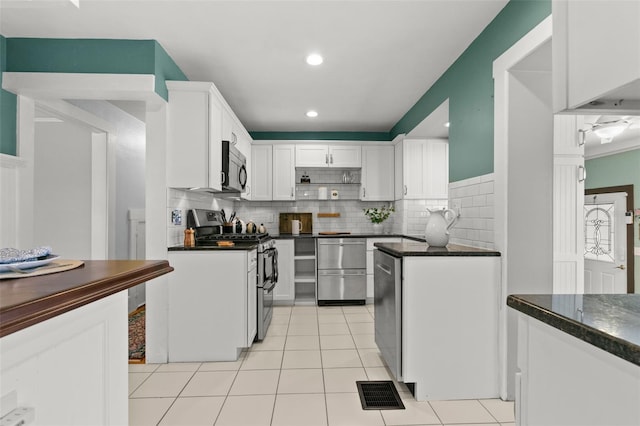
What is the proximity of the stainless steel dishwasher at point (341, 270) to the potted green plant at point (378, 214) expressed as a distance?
69cm

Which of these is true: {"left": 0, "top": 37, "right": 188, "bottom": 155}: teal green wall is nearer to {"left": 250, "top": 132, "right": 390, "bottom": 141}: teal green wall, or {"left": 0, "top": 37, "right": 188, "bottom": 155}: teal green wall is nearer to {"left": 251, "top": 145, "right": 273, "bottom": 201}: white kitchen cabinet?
{"left": 251, "top": 145, "right": 273, "bottom": 201}: white kitchen cabinet

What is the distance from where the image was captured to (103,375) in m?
1.08

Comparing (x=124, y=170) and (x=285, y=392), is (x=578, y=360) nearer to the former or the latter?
(x=285, y=392)

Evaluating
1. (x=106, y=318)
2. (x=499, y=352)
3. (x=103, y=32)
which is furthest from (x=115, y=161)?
(x=499, y=352)

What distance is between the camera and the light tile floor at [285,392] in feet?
6.81

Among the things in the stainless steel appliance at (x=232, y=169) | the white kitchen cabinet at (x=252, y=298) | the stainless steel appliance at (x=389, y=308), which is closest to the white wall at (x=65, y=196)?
the stainless steel appliance at (x=232, y=169)

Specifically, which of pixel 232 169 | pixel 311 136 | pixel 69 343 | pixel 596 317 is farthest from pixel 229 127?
pixel 596 317

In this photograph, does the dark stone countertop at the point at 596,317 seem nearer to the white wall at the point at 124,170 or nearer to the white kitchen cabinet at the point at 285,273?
the white kitchen cabinet at the point at 285,273

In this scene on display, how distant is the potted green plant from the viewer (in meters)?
5.33

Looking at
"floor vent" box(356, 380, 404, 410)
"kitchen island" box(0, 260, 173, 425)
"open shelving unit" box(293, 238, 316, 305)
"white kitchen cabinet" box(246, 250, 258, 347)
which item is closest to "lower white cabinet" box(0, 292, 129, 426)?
"kitchen island" box(0, 260, 173, 425)

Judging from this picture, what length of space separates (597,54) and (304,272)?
4.37 m

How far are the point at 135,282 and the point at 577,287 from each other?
2.85m

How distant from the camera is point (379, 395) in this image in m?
2.34

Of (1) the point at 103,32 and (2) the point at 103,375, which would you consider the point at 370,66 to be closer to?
(1) the point at 103,32
